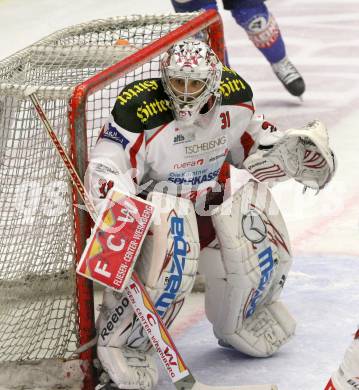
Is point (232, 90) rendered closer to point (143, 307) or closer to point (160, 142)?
point (160, 142)

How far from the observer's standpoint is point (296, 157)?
4.14 m

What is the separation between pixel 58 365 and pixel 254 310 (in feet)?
2.03

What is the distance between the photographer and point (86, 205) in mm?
3758

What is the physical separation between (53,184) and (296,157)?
2.32 feet

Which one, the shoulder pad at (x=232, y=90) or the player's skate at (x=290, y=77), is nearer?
the shoulder pad at (x=232, y=90)

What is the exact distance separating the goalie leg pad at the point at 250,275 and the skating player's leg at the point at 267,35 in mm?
2640

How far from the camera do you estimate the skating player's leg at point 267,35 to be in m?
6.67

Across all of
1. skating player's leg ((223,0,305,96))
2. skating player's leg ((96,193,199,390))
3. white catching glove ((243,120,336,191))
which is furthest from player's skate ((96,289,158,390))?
skating player's leg ((223,0,305,96))

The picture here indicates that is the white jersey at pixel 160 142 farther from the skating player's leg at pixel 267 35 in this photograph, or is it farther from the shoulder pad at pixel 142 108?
the skating player's leg at pixel 267 35

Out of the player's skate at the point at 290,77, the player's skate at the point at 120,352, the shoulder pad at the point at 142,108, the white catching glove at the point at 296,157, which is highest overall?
the shoulder pad at the point at 142,108

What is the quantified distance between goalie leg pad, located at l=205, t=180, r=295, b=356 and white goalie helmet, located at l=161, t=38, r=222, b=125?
317 millimetres

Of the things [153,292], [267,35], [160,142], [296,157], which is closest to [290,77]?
[267,35]

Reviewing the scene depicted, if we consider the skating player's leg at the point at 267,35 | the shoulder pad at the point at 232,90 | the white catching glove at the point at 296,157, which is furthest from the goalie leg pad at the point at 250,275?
the skating player's leg at the point at 267,35

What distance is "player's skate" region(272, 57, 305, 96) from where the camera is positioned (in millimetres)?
6852
